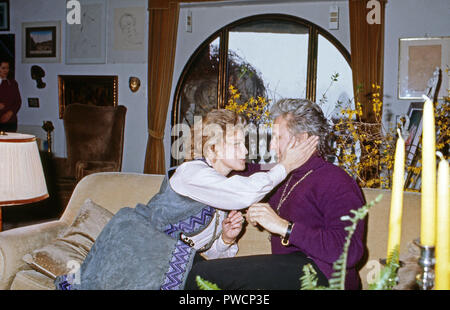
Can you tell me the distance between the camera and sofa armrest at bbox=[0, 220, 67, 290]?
205 centimetres

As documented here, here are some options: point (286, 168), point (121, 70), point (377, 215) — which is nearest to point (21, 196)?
point (286, 168)

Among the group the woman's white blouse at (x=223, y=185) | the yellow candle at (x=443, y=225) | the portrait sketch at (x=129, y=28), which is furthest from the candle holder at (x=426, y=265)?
the portrait sketch at (x=129, y=28)

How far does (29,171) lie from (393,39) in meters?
4.42

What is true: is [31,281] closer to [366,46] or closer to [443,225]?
[443,225]

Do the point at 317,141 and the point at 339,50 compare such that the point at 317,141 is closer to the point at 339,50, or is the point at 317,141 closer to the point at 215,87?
the point at 339,50

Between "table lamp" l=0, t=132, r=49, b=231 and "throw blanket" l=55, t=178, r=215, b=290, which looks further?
"table lamp" l=0, t=132, r=49, b=231

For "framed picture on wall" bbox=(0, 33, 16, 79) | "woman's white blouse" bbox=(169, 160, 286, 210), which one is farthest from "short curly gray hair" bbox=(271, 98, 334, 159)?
"framed picture on wall" bbox=(0, 33, 16, 79)

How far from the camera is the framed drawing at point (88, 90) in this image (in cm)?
614

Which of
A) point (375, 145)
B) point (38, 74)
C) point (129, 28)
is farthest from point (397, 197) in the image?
point (38, 74)

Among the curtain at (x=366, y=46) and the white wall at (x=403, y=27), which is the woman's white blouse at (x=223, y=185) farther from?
the white wall at (x=403, y=27)

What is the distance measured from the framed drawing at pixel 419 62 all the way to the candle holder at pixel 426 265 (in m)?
4.53

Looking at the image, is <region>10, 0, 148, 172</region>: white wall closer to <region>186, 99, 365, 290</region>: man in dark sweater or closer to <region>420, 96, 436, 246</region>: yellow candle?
<region>186, 99, 365, 290</region>: man in dark sweater

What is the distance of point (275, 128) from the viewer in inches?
81.4

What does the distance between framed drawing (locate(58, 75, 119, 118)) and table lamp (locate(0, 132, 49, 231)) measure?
4273mm
